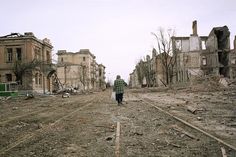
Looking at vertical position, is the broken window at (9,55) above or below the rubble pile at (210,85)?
above

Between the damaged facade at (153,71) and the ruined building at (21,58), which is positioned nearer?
the ruined building at (21,58)

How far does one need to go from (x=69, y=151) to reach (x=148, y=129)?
340 cm

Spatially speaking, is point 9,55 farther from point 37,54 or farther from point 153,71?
point 153,71

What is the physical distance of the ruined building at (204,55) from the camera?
60.1 metres

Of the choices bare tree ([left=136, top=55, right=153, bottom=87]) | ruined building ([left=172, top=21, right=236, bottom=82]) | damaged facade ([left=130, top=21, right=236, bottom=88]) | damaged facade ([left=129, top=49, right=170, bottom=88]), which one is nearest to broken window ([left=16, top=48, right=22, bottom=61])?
damaged facade ([left=130, top=21, right=236, bottom=88])

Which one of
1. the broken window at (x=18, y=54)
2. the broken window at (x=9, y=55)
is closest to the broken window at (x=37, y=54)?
the broken window at (x=18, y=54)

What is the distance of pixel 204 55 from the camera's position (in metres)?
66.5

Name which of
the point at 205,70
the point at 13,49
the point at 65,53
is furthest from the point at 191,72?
the point at 65,53

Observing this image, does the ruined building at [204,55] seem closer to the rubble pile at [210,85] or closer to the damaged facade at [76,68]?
the rubble pile at [210,85]

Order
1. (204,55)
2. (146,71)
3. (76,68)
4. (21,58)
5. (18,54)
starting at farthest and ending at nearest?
(76,68)
(146,71)
(204,55)
(18,54)
(21,58)

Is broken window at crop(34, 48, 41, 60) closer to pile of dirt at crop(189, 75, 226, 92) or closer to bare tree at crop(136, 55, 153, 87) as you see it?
pile of dirt at crop(189, 75, 226, 92)

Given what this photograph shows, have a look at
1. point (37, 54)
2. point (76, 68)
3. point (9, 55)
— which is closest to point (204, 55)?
point (37, 54)

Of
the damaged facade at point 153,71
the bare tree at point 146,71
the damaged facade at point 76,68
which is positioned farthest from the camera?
the damaged facade at point 76,68

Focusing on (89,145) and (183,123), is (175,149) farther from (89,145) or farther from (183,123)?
(183,123)
